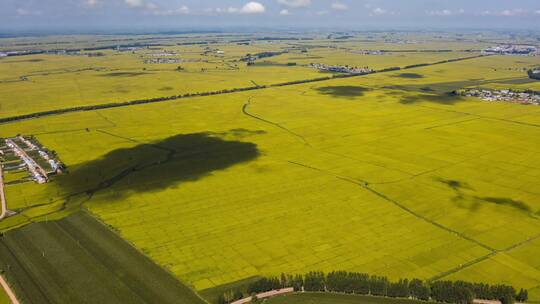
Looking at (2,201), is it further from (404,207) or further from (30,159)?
(404,207)

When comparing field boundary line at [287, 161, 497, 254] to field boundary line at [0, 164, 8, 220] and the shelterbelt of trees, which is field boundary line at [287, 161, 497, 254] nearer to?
the shelterbelt of trees

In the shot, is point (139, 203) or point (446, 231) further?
point (139, 203)

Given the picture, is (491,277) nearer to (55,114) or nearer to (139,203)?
(139,203)

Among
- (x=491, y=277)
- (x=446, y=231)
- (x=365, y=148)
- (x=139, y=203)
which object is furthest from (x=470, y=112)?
(x=139, y=203)

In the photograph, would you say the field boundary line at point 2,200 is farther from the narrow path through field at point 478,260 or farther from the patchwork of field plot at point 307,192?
the narrow path through field at point 478,260

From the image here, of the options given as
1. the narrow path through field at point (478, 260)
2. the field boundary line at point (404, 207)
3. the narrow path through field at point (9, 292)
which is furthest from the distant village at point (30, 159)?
the narrow path through field at point (478, 260)

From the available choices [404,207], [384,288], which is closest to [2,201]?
[384,288]
